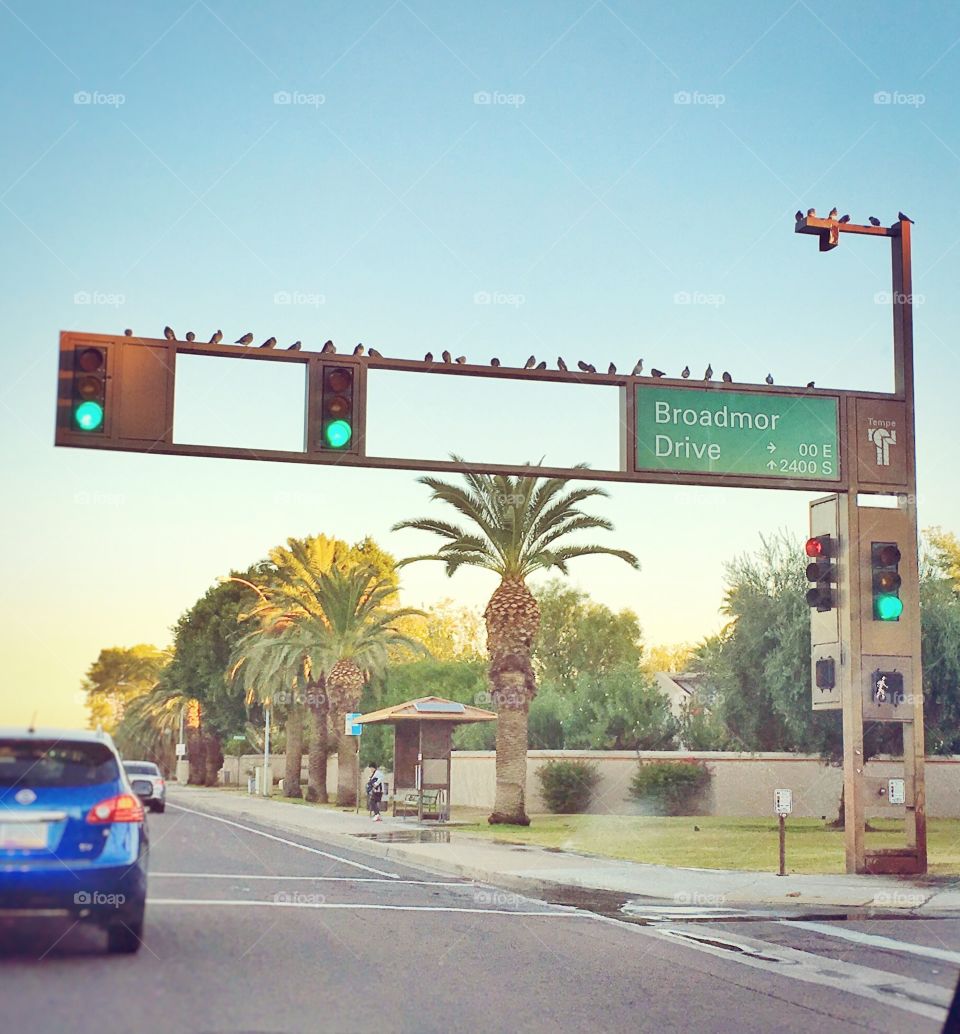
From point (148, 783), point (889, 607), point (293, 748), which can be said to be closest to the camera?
point (148, 783)

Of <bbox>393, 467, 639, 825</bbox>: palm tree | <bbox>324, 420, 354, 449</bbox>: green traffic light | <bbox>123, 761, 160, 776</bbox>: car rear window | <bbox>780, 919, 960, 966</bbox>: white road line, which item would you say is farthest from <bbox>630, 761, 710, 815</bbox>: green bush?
<bbox>123, 761, 160, 776</bbox>: car rear window

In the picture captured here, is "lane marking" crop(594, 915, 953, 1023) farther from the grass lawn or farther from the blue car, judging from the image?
the grass lawn

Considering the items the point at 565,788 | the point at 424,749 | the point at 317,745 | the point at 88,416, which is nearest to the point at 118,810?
the point at 317,745

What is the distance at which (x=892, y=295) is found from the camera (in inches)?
837

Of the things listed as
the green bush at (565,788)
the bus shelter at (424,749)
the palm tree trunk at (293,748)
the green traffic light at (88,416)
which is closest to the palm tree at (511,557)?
the bus shelter at (424,749)

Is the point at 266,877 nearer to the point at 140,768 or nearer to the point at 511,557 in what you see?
the point at 140,768

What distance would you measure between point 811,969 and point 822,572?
10.1 meters

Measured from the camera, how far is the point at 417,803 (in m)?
33.6

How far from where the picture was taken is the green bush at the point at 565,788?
44312 millimetres

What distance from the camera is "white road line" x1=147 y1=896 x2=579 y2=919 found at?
425cm

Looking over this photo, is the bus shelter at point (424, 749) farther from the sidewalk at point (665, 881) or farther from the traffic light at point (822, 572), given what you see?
the traffic light at point (822, 572)

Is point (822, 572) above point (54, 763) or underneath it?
above

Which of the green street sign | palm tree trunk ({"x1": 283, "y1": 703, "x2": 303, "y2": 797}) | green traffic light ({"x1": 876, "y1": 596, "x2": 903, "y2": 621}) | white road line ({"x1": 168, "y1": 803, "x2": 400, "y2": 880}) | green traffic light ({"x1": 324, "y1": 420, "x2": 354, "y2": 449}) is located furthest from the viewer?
green traffic light ({"x1": 876, "y1": 596, "x2": 903, "y2": 621})

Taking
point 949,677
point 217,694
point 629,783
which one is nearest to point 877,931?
point 217,694
